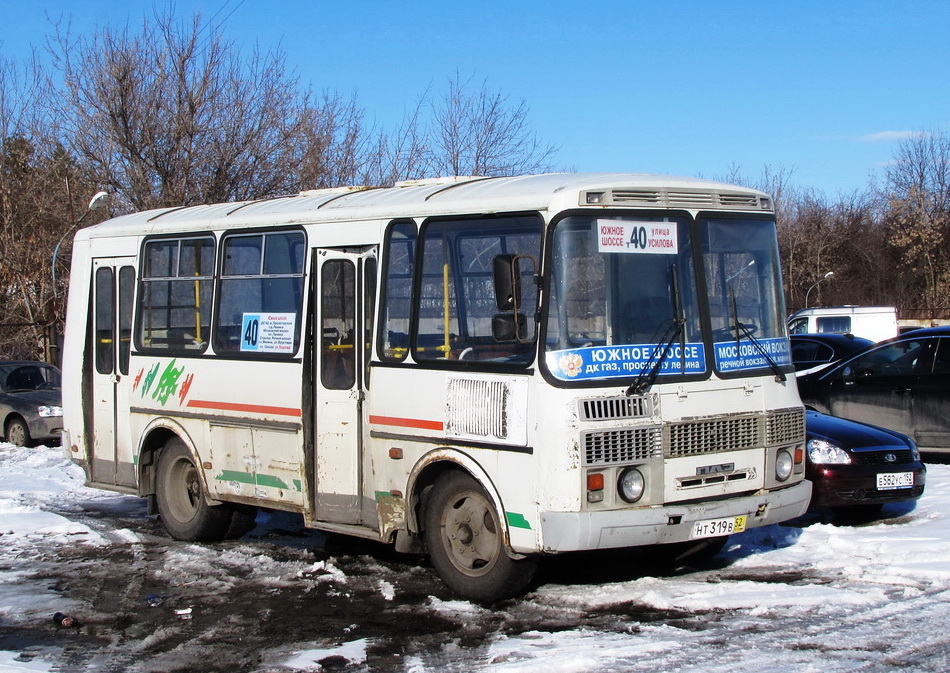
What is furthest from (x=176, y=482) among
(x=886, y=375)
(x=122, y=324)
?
(x=886, y=375)

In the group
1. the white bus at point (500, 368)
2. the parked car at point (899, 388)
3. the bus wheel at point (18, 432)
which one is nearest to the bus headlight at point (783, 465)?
the white bus at point (500, 368)

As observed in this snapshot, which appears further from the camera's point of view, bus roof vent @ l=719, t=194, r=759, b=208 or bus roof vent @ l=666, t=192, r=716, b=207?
bus roof vent @ l=719, t=194, r=759, b=208

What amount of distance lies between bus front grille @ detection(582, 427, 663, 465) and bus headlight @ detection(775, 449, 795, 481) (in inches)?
45.8

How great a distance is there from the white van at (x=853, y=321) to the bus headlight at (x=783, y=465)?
2045cm

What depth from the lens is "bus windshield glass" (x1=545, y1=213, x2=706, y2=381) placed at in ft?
23.9

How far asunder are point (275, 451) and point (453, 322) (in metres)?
2.27

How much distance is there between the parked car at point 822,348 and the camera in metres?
18.5

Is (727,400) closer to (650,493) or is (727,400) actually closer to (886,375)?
(650,493)

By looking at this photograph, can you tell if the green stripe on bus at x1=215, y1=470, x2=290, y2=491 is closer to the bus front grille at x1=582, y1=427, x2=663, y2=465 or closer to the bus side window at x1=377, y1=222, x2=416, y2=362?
the bus side window at x1=377, y1=222, x2=416, y2=362

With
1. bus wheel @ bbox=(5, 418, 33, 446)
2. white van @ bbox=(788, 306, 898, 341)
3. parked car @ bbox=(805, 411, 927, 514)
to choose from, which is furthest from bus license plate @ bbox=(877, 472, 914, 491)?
white van @ bbox=(788, 306, 898, 341)

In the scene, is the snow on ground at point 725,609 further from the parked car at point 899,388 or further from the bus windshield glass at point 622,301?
the parked car at point 899,388

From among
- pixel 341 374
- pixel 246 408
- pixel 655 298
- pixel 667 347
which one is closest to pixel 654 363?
pixel 667 347

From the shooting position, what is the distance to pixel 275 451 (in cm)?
944

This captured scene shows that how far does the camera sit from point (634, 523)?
7223mm
